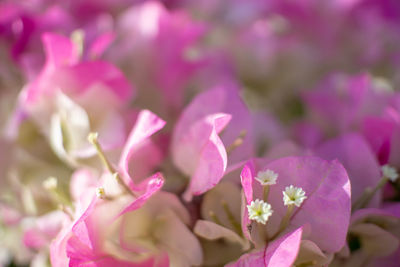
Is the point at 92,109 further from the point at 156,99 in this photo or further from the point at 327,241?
the point at 327,241

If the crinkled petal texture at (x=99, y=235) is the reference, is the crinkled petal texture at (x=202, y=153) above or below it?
above

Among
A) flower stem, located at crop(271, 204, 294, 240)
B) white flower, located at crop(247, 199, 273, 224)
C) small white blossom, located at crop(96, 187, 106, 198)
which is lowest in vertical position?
flower stem, located at crop(271, 204, 294, 240)

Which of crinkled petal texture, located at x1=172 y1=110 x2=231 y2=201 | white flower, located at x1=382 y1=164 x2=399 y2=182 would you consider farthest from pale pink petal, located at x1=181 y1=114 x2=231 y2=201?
white flower, located at x1=382 y1=164 x2=399 y2=182

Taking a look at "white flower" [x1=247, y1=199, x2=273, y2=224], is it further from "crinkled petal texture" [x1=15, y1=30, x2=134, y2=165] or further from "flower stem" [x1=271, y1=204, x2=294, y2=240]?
"crinkled petal texture" [x1=15, y1=30, x2=134, y2=165]

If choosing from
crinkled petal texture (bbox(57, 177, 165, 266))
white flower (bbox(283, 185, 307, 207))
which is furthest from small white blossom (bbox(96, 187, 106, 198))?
white flower (bbox(283, 185, 307, 207))

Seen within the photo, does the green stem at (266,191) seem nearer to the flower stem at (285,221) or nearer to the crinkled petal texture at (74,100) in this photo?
the flower stem at (285,221)

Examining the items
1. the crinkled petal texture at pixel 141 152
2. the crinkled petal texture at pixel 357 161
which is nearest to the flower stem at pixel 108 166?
the crinkled petal texture at pixel 141 152

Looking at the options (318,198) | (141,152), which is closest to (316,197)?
(318,198)

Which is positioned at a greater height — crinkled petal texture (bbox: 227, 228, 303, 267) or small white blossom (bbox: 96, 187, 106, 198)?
small white blossom (bbox: 96, 187, 106, 198)
